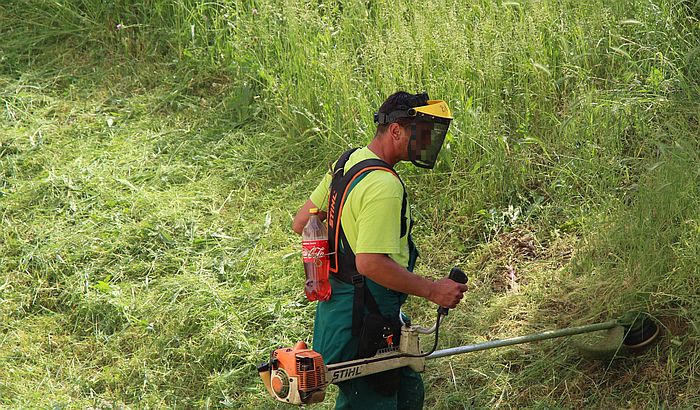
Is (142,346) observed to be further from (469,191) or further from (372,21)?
(372,21)

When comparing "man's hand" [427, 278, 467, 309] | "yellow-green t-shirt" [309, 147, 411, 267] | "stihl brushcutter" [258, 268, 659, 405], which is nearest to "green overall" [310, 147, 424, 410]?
"yellow-green t-shirt" [309, 147, 411, 267]

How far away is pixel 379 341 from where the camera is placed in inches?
178

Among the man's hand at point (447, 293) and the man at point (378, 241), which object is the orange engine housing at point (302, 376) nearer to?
the man at point (378, 241)

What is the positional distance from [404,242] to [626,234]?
1644 mm

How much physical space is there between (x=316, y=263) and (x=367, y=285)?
24 centimetres

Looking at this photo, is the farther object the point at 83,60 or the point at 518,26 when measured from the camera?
the point at 83,60

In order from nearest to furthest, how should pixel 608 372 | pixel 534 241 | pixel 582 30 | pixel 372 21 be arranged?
1. pixel 608 372
2. pixel 534 241
3. pixel 582 30
4. pixel 372 21

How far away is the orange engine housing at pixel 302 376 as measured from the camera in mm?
4297

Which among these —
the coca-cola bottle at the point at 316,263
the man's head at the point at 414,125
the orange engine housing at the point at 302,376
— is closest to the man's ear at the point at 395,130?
the man's head at the point at 414,125

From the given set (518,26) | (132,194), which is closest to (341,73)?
(518,26)

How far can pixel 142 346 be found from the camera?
21.2 ft

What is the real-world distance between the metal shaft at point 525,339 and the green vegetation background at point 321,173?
0.77 feet

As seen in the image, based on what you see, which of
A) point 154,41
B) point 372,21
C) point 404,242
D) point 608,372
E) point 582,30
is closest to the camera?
point 404,242

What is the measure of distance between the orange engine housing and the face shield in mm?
968
